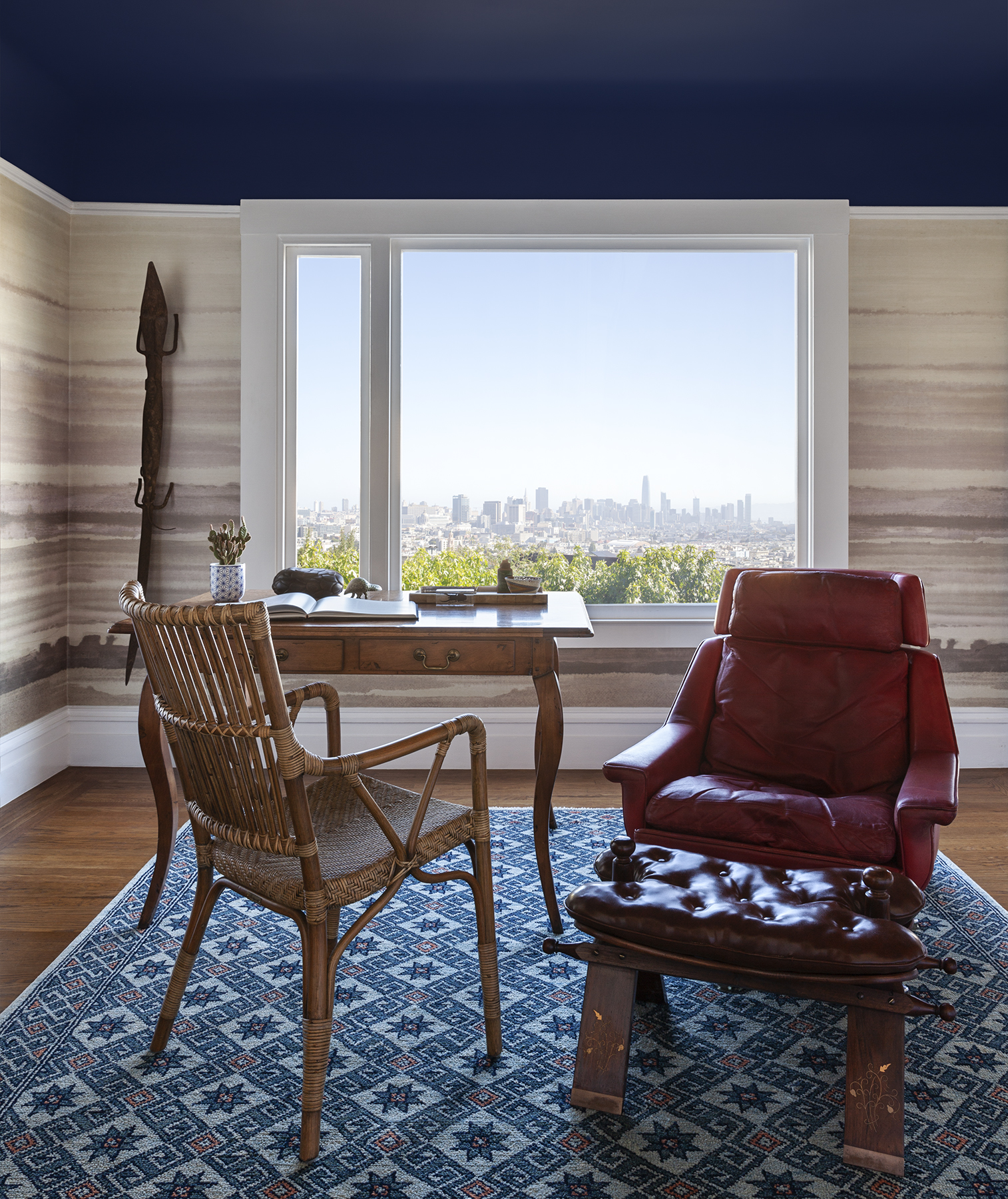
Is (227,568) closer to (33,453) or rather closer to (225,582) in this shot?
(225,582)

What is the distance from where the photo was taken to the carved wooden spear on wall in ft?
12.6

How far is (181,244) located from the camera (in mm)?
3924

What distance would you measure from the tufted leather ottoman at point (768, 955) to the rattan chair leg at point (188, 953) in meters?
0.72

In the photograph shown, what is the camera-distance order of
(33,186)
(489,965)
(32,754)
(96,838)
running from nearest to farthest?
(489,965), (96,838), (33,186), (32,754)

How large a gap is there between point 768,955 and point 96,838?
2.49 meters

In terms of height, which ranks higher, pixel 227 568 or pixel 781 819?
pixel 227 568

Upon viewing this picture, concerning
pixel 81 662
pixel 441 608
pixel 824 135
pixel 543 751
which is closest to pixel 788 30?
pixel 824 135

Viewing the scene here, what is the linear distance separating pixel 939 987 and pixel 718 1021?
0.60m

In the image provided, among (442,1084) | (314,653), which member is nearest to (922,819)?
(442,1084)

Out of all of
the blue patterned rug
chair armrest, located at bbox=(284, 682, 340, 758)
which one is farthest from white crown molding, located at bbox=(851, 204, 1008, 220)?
chair armrest, located at bbox=(284, 682, 340, 758)

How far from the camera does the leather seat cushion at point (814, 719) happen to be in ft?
8.57

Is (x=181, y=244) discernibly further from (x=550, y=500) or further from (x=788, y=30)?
(x=788, y=30)

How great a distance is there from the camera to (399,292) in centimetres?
402

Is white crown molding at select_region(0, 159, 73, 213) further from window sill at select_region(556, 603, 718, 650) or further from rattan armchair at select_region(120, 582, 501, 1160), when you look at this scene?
window sill at select_region(556, 603, 718, 650)
